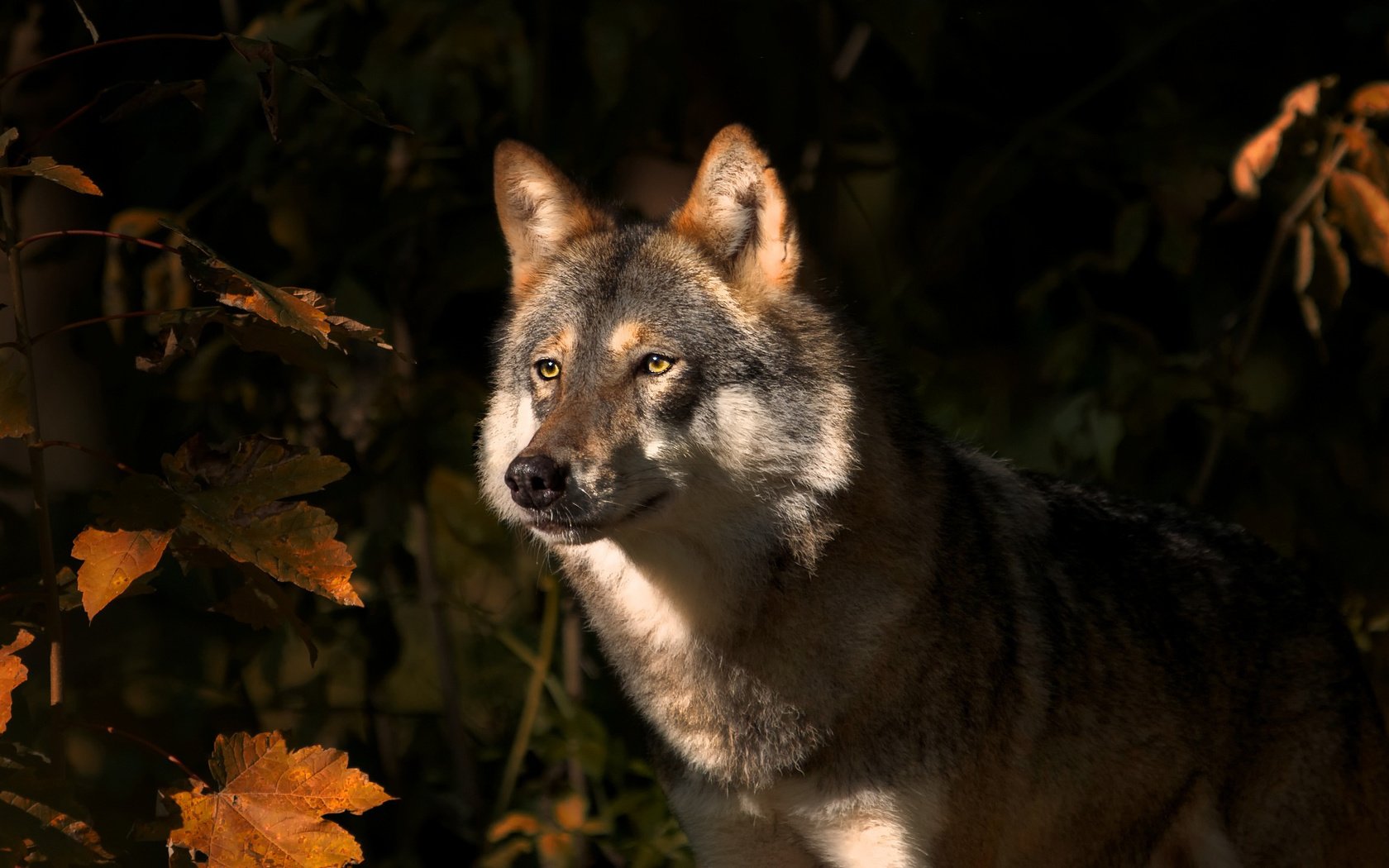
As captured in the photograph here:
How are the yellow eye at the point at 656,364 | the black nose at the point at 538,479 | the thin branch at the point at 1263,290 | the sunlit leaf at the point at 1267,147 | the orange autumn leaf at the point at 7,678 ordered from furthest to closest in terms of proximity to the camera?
the thin branch at the point at 1263,290 < the sunlit leaf at the point at 1267,147 < the yellow eye at the point at 656,364 < the black nose at the point at 538,479 < the orange autumn leaf at the point at 7,678

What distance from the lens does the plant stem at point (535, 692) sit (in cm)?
504

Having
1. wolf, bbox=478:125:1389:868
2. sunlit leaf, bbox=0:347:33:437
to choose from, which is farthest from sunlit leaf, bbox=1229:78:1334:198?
sunlit leaf, bbox=0:347:33:437

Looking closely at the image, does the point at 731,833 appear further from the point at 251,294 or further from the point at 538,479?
the point at 251,294

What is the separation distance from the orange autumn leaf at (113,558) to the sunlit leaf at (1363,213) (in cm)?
336

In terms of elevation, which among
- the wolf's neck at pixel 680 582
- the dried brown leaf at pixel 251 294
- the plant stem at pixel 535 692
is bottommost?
the plant stem at pixel 535 692

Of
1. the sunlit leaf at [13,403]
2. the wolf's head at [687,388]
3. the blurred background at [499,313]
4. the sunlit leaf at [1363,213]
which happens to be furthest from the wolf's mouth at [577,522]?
the sunlit leaf at [1363,213]

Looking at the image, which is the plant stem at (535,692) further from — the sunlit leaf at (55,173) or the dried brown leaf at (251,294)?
the sunlit leaf at (55,173)

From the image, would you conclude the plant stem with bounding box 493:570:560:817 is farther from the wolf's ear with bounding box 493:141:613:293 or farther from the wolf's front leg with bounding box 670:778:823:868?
the wolf's front leg with bounding box 670:778:823:868

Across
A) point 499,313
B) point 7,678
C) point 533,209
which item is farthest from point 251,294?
point 499,313

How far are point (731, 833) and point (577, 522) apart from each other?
0.91 m

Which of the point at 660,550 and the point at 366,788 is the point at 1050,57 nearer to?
the point at 660,550

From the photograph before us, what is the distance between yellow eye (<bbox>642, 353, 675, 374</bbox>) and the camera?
343cm

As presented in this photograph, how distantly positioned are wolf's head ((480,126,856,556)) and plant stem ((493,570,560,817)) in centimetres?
136

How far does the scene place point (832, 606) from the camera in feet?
11.2
